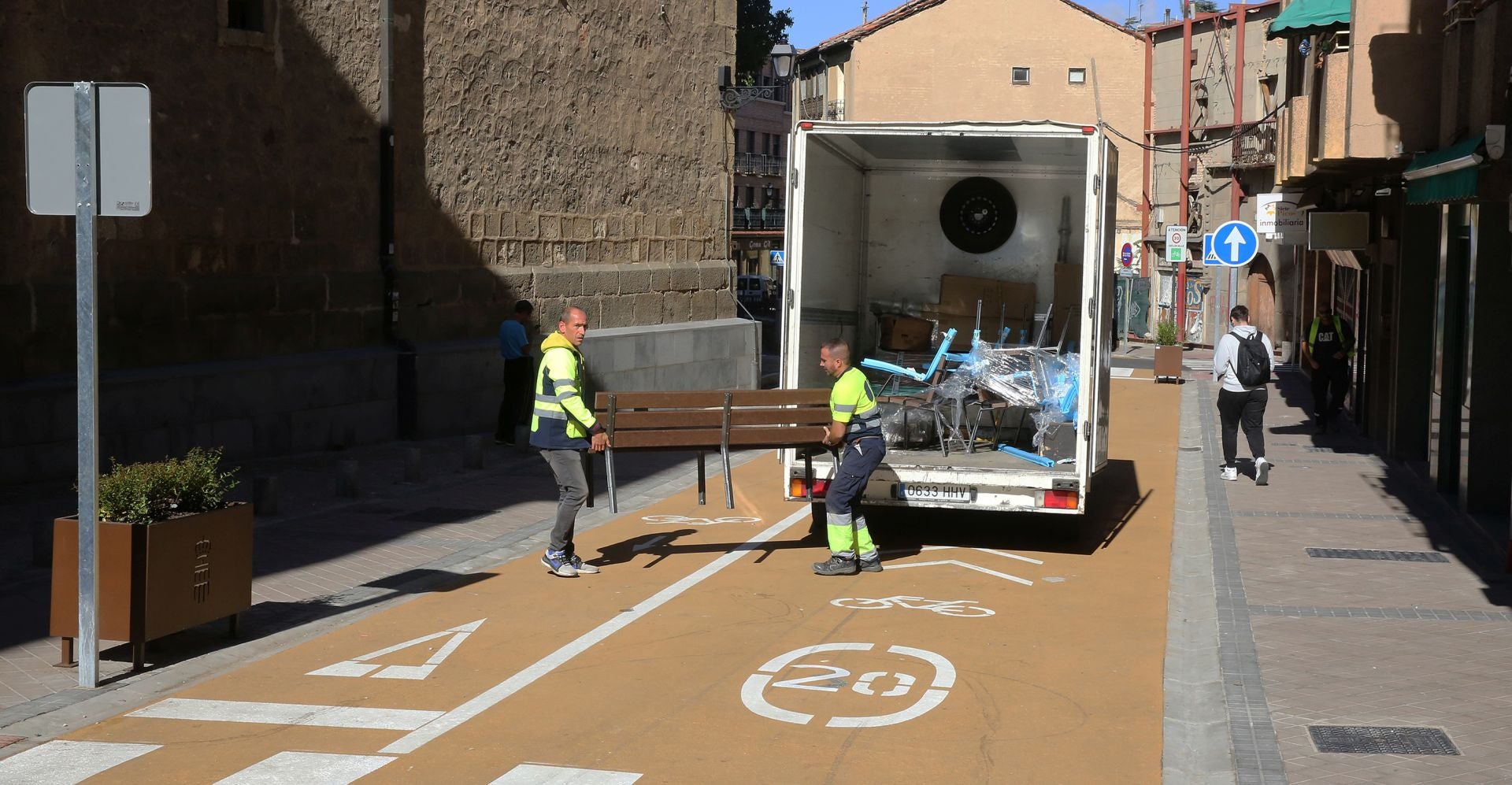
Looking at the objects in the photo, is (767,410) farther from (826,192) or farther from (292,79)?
(292,79)

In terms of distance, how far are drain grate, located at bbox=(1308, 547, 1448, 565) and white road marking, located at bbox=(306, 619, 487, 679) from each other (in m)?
6.64

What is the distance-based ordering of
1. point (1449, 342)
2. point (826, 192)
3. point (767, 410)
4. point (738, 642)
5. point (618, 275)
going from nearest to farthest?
point (738, 642)
point (767, 410)
point (826, 192)
point (1449, 342)
point (618, 275)

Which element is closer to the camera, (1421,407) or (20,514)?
(20,514)

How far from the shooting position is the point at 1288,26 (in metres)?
18.6

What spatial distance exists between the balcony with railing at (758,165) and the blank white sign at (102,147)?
253ft

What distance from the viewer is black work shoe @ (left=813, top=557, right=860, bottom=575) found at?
11312mm

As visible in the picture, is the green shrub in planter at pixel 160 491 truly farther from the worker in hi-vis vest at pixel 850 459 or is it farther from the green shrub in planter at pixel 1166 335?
the green shrub in planter at pixel 1166 335

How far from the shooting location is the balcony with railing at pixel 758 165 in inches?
3374

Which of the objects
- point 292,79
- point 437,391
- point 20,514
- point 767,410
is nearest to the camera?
point 767,410

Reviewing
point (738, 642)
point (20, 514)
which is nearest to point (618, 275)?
point (20, 514)

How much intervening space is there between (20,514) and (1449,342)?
1247 cm

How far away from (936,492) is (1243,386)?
5.98m

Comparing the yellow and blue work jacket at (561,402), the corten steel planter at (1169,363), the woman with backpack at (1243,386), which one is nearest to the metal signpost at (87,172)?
the yellow and blue work jacket at (561,402)

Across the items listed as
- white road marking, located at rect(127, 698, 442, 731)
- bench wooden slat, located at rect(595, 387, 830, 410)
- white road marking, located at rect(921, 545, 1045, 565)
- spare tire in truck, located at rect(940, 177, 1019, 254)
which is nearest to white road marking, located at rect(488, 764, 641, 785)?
white road marking, located at rect(127, 698, 442, 731)
